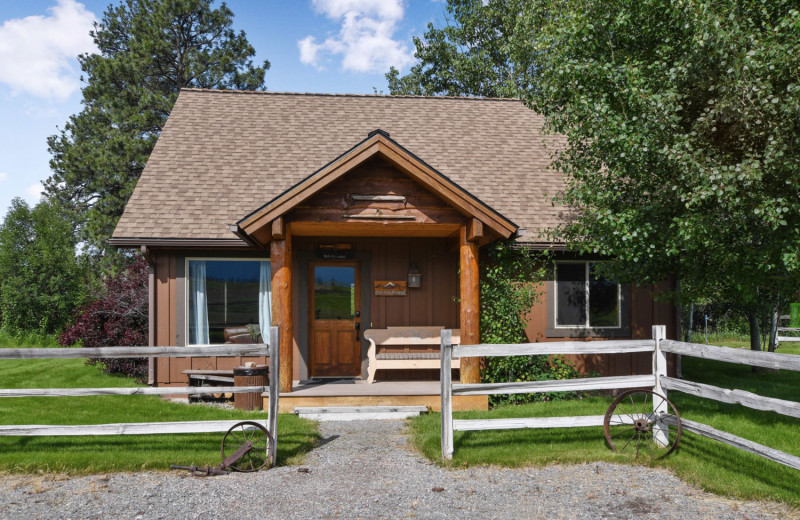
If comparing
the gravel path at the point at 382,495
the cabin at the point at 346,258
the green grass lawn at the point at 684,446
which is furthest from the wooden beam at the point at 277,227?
the gravel path at the point at 382,495

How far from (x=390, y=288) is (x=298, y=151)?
4.04m

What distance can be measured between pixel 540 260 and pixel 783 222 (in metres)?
4.94

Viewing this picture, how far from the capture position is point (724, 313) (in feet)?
70.0

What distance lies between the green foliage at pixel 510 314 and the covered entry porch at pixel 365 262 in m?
0.79

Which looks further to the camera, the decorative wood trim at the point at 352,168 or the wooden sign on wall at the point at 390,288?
the wooden sign on wall at the point at 390,288

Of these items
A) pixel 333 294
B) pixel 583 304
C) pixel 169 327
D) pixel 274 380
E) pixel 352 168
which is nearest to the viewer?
pixel 274 380

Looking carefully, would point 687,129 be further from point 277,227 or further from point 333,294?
point 333,294

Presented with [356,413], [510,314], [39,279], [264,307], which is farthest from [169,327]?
[39,279]

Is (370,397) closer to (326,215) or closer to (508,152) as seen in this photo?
(326,215)

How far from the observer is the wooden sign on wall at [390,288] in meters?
11.1

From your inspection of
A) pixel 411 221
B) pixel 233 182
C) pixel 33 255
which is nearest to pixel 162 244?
pixel 233 182

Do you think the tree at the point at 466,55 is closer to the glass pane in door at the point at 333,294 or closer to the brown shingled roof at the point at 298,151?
the brown shingled roof at the point at 298,151

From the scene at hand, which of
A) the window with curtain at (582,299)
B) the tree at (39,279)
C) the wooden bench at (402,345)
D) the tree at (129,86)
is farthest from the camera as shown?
the tree at (129,86)

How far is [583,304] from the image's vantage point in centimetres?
1129
